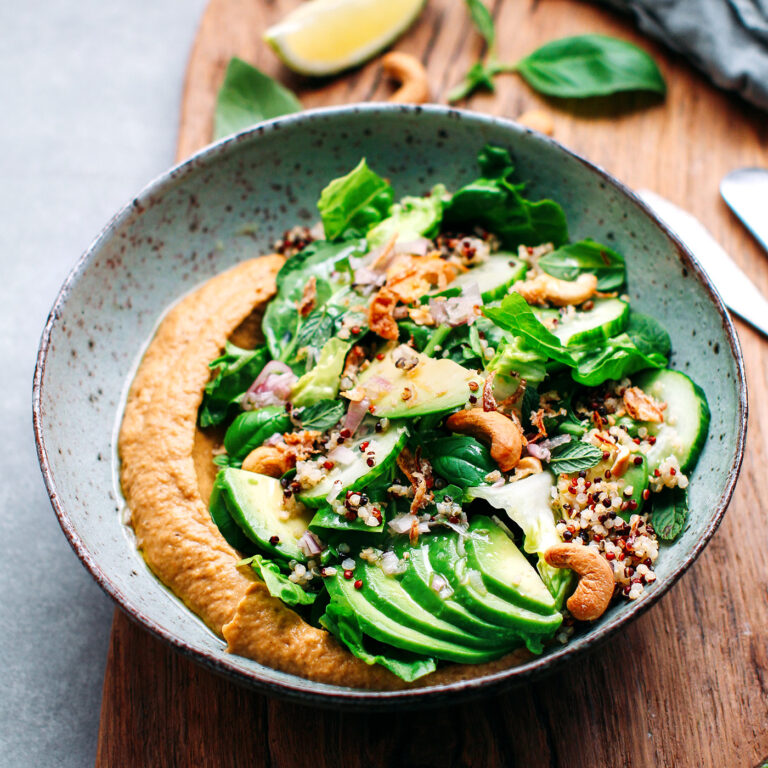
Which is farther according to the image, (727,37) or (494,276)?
(727,37)

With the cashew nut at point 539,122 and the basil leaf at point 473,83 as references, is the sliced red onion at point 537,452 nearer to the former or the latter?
the cashew nut at point 539,122

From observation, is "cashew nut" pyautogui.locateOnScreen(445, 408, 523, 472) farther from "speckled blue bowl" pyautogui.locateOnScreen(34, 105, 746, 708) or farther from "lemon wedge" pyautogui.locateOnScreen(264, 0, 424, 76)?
"lemon wedge" pyautogui.locateOnScreen(264, 0, 424, 76)

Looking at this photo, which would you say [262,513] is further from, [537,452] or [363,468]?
[537,452]

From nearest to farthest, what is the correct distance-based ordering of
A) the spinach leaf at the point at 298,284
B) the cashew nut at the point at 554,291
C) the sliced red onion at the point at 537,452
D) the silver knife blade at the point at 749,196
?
the sliced red onion at the point at 537,452
the cashew nut at the point at 554,291
the spinach leaf at the point at 298,284
the silver knife blade at the point at 749,196

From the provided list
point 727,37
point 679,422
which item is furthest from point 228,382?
point 727,37

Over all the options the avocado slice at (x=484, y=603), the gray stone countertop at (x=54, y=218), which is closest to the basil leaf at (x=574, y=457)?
the avocado slice at (x=484, y=603)

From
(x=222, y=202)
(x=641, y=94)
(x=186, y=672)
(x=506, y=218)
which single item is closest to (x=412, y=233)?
(x=506, y=218)

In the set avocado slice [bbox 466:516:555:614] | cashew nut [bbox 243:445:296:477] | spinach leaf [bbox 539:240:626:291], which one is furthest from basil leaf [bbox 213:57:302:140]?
avocado slice [bbox 466:516:555:614]
